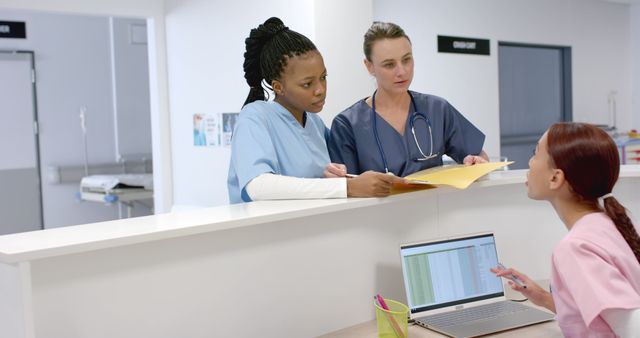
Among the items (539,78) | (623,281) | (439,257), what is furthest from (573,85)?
(623,281)

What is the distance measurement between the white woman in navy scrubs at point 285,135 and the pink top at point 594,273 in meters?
0.55

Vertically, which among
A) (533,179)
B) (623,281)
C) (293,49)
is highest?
(293,49)

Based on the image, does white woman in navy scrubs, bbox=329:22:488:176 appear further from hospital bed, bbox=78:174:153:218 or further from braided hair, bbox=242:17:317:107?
hospital bed, bbox=78:174:153:218

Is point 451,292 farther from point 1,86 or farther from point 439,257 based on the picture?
point 1,86

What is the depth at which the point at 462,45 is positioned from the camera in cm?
527

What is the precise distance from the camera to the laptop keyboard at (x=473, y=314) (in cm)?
170

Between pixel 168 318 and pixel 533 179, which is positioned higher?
pixel 533 179

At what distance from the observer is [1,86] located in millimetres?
5535

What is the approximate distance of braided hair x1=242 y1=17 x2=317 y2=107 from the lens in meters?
1.82

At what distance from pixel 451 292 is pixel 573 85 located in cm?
532

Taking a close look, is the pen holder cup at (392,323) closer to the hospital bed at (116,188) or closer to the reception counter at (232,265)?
the reception counter at (232,265)

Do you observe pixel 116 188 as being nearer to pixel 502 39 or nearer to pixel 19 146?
pixel 19 146

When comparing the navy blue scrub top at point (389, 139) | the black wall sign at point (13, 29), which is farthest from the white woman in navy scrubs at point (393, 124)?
the black wall sign at point (13, 29)

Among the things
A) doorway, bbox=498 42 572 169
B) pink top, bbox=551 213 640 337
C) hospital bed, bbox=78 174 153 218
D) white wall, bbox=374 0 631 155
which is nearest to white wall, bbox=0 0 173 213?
hospital bed, bbox=78 174 153 218
